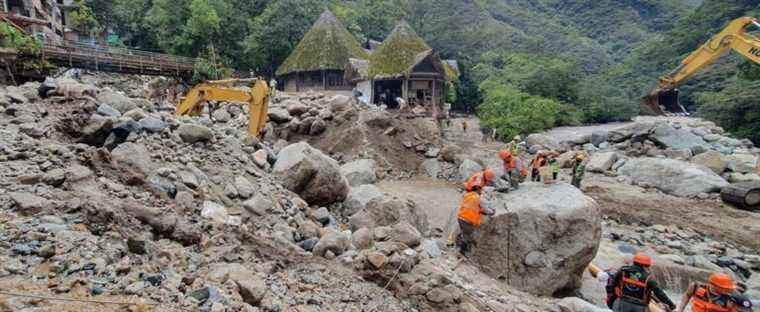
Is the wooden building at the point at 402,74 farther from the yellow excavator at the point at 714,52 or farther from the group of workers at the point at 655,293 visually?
the group of workers at the point at 655,293

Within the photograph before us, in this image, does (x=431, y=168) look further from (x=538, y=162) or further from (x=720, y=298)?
(x=720, y=298)

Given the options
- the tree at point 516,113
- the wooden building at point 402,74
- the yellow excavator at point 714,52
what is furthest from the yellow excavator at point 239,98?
the yellow excavator at point 714,52

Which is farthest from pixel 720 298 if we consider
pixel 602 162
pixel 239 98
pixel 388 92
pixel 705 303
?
pixel 388 92

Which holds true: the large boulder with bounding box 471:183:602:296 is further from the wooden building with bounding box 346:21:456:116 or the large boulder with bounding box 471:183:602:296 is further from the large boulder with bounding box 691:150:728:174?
the wooden building with bounding box 346:21:456:116

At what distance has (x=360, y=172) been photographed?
1155cm

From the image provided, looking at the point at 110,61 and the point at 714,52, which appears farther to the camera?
the point at 110,61

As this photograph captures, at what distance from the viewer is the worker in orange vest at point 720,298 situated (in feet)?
12.9

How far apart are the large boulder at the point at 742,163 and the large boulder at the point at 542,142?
5805mm

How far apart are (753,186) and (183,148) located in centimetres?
1363

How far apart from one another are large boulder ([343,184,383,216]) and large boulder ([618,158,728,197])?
381 inches

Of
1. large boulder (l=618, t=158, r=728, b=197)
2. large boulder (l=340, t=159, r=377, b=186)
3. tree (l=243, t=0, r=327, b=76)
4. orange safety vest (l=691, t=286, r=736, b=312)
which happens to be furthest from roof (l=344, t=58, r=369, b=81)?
orange safety vest (l=691, t=286, r=736, b=312)

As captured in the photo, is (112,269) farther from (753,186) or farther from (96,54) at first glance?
(96,54)

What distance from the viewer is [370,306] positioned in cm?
418

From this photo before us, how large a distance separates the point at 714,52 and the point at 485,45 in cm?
2414
